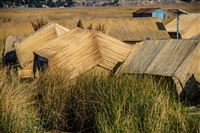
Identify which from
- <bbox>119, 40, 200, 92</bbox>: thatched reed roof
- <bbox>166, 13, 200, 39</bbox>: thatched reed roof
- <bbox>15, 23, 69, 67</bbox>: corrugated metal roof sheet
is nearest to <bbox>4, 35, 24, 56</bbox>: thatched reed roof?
<bbox>15, 23, 69, 67</bbox>: corrugated metal roof sheet

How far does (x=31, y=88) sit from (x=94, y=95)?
1.09 m

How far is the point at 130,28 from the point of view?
20.3 metres

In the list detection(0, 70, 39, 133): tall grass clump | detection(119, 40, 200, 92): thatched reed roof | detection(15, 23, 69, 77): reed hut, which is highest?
detection(0, 70, 39, 133): tall grass clump

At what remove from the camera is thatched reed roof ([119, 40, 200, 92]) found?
11.2 meters

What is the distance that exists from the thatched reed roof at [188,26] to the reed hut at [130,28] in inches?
27.1

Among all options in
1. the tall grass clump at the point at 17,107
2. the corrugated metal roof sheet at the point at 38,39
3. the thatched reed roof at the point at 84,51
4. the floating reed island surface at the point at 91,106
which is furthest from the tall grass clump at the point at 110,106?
the corrugated metal roof sheet at the point at 38,39

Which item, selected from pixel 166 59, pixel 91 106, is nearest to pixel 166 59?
pixel 166 59

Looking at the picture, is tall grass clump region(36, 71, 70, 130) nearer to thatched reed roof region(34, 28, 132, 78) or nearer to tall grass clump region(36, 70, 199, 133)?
tall grass clump region(36, 70, 199, 133)

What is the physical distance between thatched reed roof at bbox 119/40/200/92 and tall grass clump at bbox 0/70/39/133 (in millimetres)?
2174

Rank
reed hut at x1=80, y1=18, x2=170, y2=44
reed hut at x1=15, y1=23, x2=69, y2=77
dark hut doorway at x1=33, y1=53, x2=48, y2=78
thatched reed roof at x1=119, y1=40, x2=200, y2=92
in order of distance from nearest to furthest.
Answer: thatched reed roof at x1=119, y1=40, x2=200, y2=92 → dark hut doorway at x1=33, y1=53, x2=48, y2=78 → reed hut at x1=15, y1=23, x2=69, y2=77 → reed hut at x1=80, y1=18, x2=170, y2=44

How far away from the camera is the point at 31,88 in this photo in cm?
940

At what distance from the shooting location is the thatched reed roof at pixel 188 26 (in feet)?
65.2

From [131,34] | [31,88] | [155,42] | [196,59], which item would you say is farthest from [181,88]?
[131,34]

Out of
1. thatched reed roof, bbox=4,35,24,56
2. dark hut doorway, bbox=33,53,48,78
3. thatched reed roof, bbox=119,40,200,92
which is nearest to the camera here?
thatched reed roof, bbox=119,40,200,92
